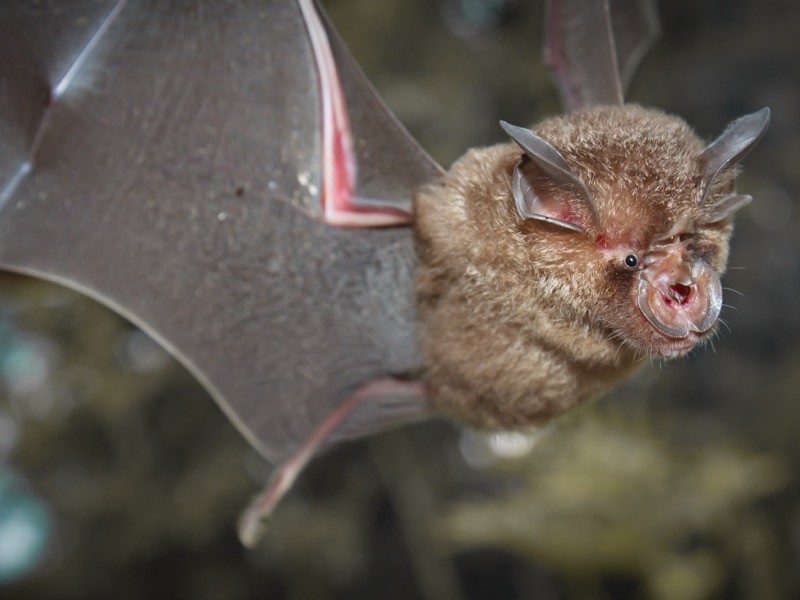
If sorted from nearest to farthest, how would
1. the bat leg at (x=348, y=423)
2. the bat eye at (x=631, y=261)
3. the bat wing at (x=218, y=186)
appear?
the bat eye at (x=631, y=261), the bat wing at (x=218, y=186), the bat leg at (x=348, y=423)

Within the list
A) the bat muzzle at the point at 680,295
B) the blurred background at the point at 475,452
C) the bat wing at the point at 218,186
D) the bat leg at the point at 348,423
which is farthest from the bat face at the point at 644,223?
the blurred background at the point at 475,452

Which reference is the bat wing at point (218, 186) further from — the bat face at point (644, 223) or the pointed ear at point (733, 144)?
the pointed ear at point (733, 144)

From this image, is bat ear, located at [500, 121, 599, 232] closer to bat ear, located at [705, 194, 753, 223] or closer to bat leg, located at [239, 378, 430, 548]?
bat ear, located at [705, 194, 753, 223]

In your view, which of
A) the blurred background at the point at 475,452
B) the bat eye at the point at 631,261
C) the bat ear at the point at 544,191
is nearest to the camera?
the bat ear at the point at 544,191

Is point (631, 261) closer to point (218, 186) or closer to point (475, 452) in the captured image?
point (218, 186)

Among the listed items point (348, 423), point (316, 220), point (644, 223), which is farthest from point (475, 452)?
point (644, 223)
